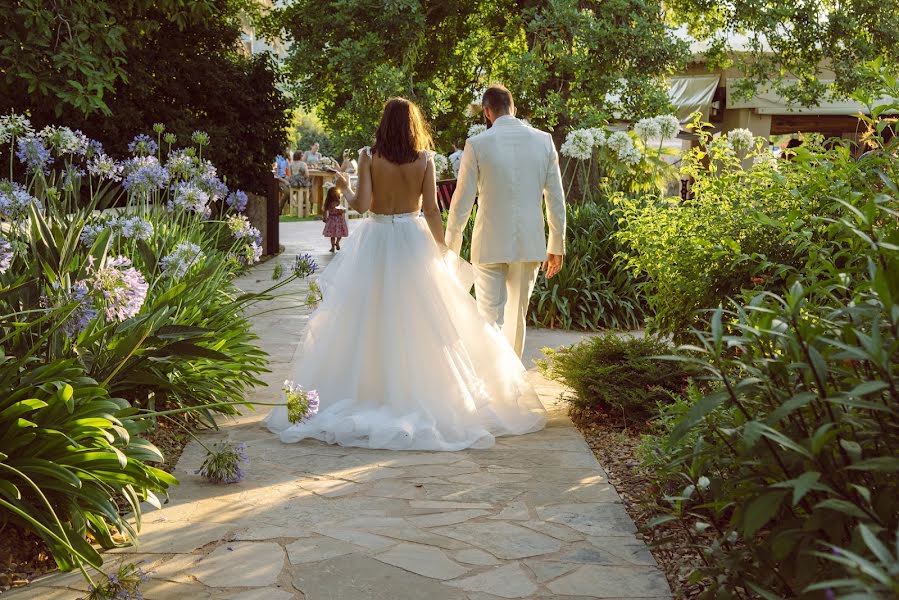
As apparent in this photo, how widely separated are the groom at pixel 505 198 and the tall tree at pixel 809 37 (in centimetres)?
782

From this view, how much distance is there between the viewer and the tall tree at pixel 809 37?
1293 cm

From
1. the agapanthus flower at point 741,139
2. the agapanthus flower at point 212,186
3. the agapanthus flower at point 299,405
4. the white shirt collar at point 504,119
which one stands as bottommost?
the agapanthus flower at point 299,405

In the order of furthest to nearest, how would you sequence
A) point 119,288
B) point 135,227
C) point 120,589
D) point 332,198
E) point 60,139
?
point 332,198
point 60,139
point 135,227
point 119,288
point 120,589

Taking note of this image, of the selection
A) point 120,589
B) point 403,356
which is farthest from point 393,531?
point 403,356

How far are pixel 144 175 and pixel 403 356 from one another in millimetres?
1786

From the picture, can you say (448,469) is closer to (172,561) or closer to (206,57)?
(172,561)

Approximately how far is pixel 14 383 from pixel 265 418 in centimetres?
246

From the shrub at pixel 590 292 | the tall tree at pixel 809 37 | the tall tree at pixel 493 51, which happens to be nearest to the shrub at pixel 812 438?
the shrub at pixel 590 292

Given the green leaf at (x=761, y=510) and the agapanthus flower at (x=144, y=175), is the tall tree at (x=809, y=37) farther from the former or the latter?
the green leaf at (x=761, y=510)

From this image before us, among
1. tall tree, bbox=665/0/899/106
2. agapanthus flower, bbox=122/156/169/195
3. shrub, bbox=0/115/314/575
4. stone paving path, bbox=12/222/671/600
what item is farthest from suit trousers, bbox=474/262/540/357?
tall tree, bbox=665/0/899/106

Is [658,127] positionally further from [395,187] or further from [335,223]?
[335,223]

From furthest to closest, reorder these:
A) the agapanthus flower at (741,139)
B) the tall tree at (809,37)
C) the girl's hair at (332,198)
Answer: the girl's hair at (332,198) < the tall tree at (809,37) < the agapanthus flower at (741,139)

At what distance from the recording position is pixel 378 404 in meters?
5.84

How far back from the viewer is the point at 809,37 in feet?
43.2
